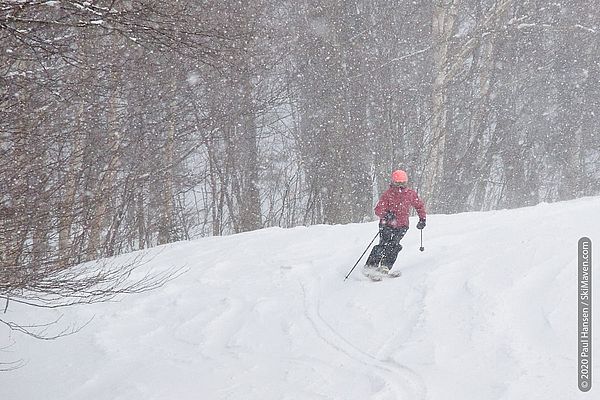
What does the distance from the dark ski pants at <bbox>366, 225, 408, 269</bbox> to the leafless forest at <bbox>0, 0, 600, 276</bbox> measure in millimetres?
4509

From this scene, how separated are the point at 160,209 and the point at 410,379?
12.3m

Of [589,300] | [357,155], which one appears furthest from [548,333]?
[357,155]

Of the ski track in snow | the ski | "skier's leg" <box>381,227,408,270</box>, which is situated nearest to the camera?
the ski track in snow

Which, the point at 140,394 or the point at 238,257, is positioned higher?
the point at 238,257

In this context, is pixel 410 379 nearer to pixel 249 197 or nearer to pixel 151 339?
pixel 151 339

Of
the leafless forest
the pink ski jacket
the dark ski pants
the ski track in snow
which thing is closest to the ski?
the dark ski pants

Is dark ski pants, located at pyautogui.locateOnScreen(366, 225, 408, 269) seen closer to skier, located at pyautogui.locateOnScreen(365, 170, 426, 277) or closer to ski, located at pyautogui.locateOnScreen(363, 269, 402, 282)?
skier, located at pyautogui.locateOnScreen(365, 170, 426, 277)

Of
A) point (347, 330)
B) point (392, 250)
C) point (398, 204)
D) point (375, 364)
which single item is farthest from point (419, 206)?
point (375, 364)

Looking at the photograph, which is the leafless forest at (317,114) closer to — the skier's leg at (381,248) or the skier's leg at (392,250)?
the skier's leg at (381,248)

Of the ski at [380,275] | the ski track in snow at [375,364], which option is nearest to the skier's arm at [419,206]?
the ski at [380,275]

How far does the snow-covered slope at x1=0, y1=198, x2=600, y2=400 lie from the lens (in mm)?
6609

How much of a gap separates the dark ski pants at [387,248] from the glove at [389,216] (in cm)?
11

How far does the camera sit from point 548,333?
22.5ft

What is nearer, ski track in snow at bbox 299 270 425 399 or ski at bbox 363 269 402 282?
ski track in snow at bbox 299 270 425 399
